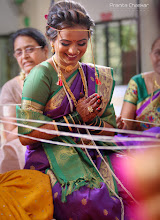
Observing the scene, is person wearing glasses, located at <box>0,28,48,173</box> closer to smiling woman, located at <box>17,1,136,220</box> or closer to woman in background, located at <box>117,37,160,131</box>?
smiling woman, located at <box>17,1,136,220</box>

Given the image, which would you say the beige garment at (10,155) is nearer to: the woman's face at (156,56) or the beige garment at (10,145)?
the beige garment at (10,145)

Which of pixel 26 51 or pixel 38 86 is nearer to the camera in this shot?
pixel 38 86

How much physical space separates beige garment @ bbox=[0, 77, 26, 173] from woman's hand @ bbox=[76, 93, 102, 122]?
20.1 inches

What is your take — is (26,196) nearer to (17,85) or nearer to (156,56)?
(17,85)

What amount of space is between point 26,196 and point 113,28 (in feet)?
2.93

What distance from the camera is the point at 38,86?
4.30 feet

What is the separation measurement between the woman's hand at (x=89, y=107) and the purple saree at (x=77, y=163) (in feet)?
0.24

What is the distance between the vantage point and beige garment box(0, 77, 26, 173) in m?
1.64

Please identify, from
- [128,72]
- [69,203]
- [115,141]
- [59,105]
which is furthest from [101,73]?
[69,203]

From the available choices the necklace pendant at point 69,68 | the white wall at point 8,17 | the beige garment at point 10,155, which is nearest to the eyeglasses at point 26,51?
the white wall at point 8,17

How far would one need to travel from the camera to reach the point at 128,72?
1.47 meters

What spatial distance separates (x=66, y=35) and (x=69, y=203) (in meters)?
0.74

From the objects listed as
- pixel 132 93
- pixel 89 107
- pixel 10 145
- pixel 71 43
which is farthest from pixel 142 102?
pixel 10 145

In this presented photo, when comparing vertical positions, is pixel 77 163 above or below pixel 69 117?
below
